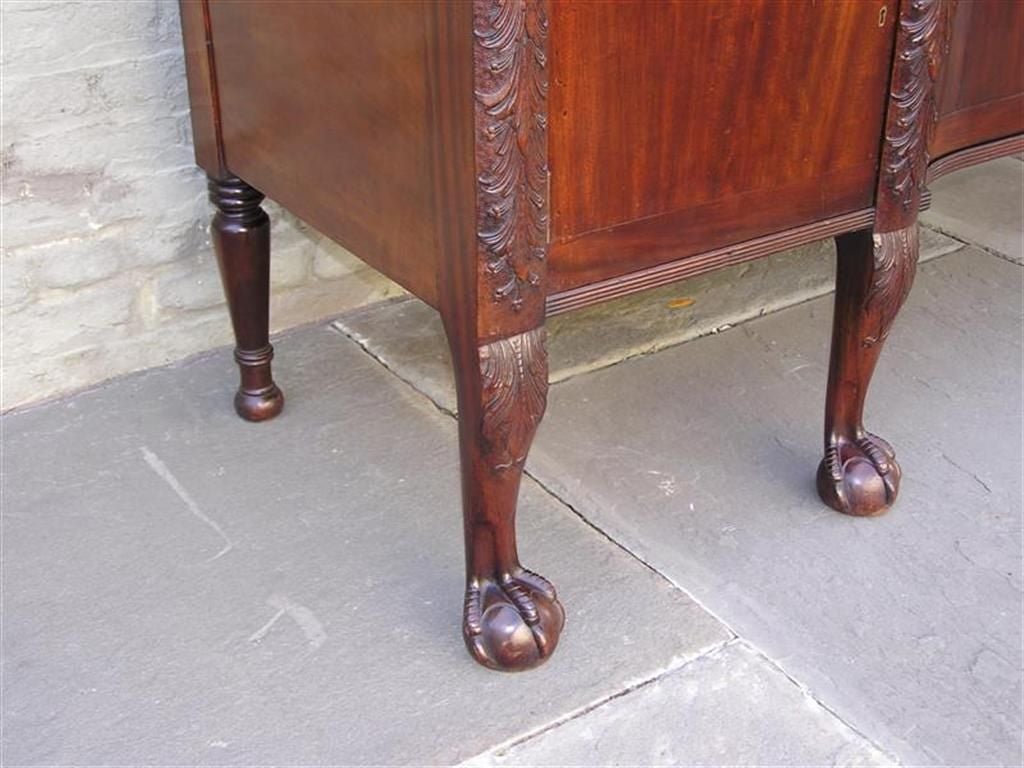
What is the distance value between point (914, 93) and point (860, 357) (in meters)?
0.33

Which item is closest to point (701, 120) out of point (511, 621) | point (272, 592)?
point (511, 621)

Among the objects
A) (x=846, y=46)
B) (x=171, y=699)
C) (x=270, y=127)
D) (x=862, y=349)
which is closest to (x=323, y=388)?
(x=270, y=127)

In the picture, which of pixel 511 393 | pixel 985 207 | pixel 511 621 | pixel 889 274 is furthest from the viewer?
pixel 985 207

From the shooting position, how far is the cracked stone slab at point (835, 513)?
4.71ft

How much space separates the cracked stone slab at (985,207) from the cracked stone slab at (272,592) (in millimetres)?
1157

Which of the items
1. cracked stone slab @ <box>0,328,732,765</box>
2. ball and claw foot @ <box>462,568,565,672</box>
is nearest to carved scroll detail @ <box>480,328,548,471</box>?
ball and claw foot @ <box>462,568,565,672</box>

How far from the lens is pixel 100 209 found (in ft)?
6.29

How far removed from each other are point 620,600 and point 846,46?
0.65 meters

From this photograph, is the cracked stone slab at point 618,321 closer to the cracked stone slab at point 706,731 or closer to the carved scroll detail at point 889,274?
the carved scroll detail at point 889,274

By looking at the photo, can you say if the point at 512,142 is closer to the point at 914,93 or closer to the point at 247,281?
the point at 914,93

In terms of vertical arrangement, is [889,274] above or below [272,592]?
above

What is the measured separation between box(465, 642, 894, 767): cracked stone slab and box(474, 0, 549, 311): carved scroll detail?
0.45m

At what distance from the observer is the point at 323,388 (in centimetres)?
200

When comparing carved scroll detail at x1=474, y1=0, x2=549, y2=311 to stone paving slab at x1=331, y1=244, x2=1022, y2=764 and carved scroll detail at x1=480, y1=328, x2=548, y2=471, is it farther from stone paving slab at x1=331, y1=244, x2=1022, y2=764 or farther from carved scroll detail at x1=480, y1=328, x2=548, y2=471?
stone paving slab at x1=331, y1=244, x2=1022, y2=764
